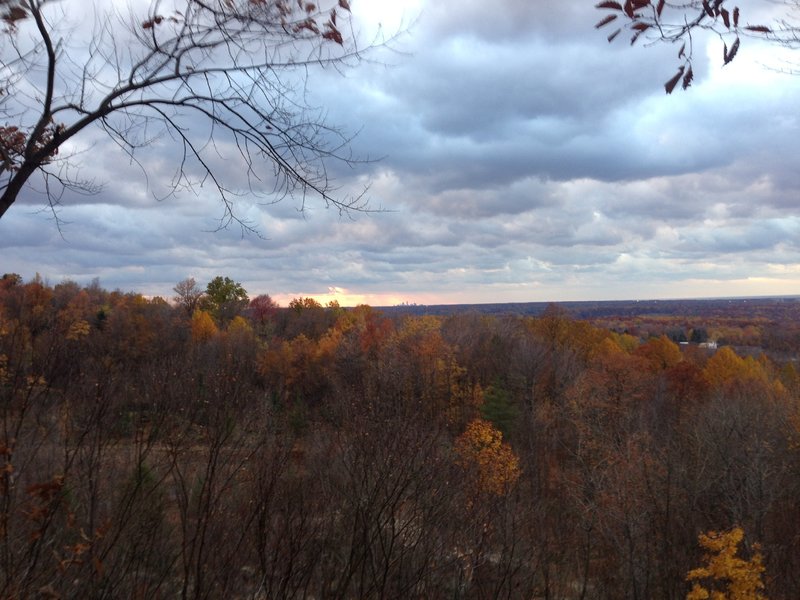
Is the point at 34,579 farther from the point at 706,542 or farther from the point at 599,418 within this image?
the point at 599,418

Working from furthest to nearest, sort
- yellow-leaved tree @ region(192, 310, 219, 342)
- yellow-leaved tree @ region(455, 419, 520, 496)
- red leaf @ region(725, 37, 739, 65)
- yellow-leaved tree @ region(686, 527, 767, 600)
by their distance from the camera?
1. yellow-leaved tree @ region(192, 310, 219, 342)
2. yellow-leaved tree @ region(455, 419, 520, 496)
3. yellow-leaved tree @ region(686, 527, 767, 600)
4. red leaf @ region(725, 37, 739, 65)

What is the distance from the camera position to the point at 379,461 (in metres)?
8.12

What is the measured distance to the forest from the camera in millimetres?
5352

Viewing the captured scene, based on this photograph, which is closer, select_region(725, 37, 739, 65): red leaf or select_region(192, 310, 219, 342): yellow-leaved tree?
select_region(725, 37, 739, 65): red leaf

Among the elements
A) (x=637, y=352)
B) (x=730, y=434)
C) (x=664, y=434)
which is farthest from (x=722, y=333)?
(x=730, y=434)

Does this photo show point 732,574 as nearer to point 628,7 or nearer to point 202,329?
point 628,7

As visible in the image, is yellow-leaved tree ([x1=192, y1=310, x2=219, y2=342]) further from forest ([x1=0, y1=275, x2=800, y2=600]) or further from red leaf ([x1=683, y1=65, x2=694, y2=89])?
red leaf ([x1=683, y1=65, x2=694, y2=89])

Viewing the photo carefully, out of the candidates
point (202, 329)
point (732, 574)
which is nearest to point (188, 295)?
point (202, 329)

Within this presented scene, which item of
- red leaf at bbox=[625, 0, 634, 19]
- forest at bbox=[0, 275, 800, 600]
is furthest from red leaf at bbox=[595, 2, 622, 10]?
forest at bbox=[0, 275, 800, 600]

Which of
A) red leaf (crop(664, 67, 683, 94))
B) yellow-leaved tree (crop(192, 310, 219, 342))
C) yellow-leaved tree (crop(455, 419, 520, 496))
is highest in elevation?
red leaf (crop(664, 67, 683, 94))

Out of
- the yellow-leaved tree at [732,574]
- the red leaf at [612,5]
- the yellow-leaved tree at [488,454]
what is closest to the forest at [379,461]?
the yellow-leaved tree at [732,574]

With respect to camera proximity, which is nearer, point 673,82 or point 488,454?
point 673,82

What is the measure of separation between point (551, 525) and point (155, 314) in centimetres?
5593

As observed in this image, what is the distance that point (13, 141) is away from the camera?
3.96m
